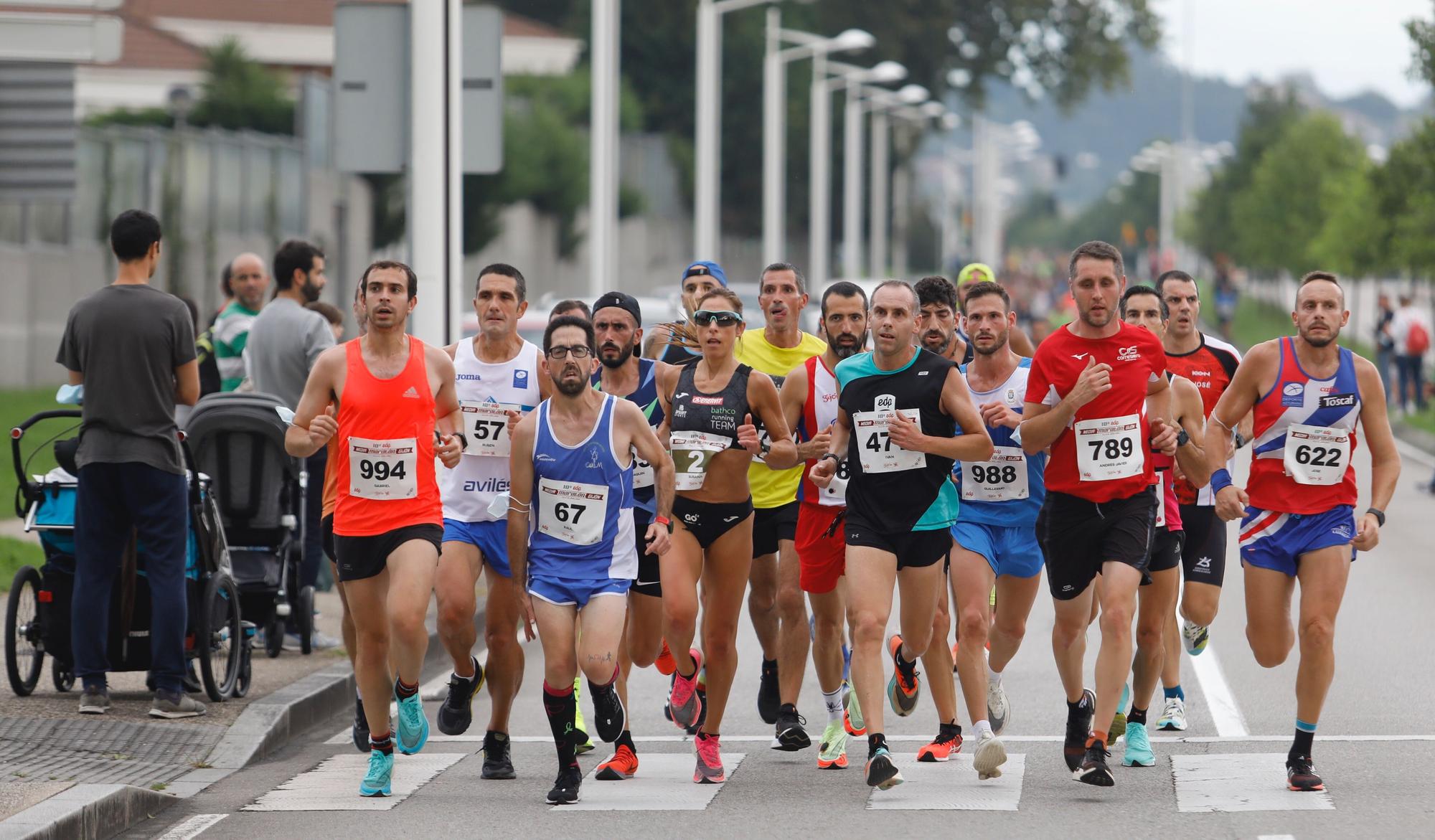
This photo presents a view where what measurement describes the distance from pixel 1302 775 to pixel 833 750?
187cm

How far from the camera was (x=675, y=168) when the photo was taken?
69312mm

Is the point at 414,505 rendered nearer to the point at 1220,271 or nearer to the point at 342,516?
the point at 342,516

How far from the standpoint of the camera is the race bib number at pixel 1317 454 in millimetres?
8719

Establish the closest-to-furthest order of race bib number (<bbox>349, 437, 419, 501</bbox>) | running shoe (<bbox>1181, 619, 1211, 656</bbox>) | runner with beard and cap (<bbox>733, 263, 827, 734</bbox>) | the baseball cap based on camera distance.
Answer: race bib number (<bbox>349, 437, 419, 501</bbox>), runner with beard and cap (<bbox>733, 263, 827, 734</bbox>), running shoe (<bbox>1181, 619, 1211, 656</bbox>), the baseball cap

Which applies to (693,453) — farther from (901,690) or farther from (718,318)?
(901,690)

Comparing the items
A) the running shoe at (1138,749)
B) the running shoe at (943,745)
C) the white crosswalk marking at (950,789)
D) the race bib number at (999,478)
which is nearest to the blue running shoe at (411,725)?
the white crosswalk marking at (950,789)

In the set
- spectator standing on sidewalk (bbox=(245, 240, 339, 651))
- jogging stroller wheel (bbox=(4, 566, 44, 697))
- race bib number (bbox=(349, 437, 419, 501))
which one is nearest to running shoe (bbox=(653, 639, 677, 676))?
race bib number (bbox=(349, 437, 419, 501))

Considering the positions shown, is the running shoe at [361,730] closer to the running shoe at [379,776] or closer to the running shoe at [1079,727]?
the running shoe at [379,776]

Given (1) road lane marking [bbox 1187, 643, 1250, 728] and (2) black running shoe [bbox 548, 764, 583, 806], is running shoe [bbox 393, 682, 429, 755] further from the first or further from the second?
(1) road lane marking [bbox 1187, 643, 1250, 728]

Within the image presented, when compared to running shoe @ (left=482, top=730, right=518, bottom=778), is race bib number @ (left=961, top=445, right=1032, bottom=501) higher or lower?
higher

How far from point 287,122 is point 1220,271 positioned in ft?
74.2

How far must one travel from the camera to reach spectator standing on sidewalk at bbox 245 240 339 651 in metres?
12.2

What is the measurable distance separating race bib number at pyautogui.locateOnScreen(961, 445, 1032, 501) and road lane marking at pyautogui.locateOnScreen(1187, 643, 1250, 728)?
158 centimetres

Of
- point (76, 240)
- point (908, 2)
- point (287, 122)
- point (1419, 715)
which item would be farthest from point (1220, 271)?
point (1419, 715)
